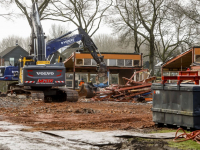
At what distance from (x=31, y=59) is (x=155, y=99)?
43.1 feet

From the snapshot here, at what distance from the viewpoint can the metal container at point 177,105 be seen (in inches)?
367

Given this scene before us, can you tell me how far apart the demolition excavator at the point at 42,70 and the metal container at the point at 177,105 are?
10998 millimetres

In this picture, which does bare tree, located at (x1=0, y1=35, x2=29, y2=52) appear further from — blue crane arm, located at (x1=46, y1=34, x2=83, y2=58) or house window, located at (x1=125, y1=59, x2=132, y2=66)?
blue crane arm, located at (x1=46, y1=34, x2=83, y2=58)

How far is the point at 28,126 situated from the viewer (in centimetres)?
1062

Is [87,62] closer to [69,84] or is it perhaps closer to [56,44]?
[69,84]

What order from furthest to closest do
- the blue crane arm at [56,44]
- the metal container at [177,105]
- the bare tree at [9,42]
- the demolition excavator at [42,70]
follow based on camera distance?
1. the bare tree at [9,42]
2. the blue crane arm at [56,44]
3. the demolition excavator at [42,70]
4. the metal container at [177,105]

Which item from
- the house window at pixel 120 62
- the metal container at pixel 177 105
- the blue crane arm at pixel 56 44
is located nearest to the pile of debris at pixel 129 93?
the blue crane arm at pixel 56 44

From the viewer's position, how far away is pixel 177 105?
9.80 metres

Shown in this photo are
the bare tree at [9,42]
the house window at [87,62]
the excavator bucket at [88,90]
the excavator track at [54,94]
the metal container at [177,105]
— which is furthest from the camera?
the bare tree at [9,42]

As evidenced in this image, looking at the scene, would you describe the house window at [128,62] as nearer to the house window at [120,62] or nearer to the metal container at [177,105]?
the house window at [120,62]

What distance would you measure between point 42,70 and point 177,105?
39.4ft

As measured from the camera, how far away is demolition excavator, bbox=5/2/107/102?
20.5 meters

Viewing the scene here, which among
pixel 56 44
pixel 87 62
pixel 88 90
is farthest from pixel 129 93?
pixel 87 62

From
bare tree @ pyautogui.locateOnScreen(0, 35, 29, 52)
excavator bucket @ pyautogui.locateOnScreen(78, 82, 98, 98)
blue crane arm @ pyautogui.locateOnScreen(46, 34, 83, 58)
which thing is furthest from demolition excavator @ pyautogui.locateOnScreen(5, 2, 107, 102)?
bare tree @ pyautogui.locateOnScreen(0, 35, 29, 52)
